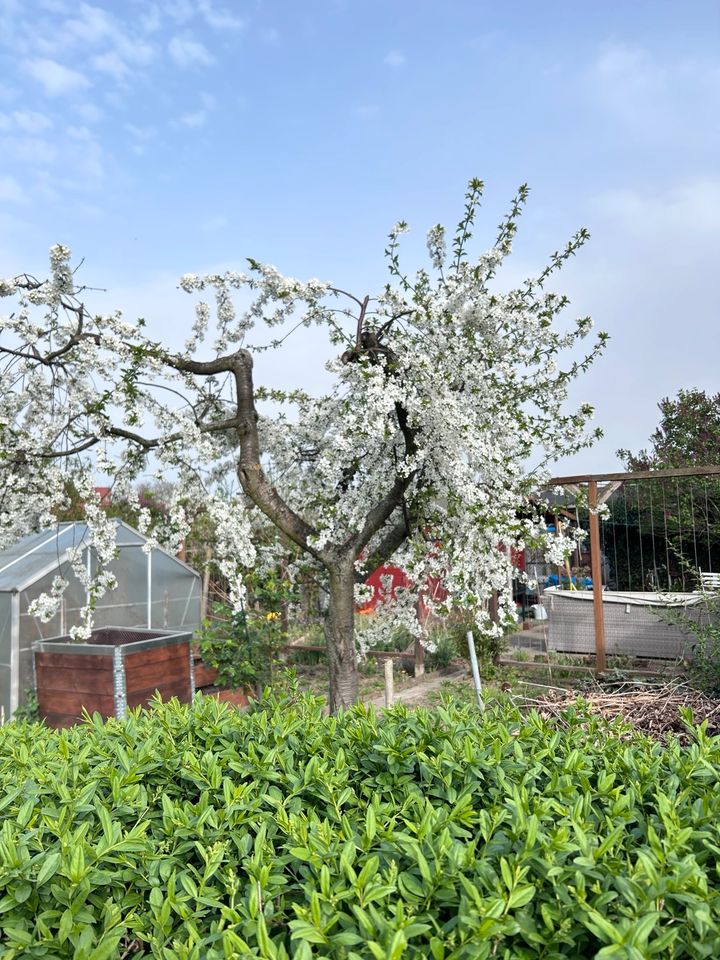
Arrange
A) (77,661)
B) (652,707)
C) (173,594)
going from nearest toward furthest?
(652,707), (77,661), (173,594)

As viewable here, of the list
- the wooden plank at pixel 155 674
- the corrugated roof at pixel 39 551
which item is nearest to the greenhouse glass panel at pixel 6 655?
the corrugated roof at pixel 39 551

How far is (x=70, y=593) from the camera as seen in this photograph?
7953 mm

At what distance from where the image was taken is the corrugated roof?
7.59 meters

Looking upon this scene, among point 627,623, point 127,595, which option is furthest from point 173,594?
point 627,623

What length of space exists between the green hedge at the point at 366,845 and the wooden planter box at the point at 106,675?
160 inches

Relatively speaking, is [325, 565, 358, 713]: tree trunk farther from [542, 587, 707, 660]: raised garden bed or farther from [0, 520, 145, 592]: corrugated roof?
[542, 587, 707, 660]: raised garden bed

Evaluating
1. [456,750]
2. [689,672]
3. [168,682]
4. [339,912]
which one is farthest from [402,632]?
[339,912]

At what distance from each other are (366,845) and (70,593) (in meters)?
6.84

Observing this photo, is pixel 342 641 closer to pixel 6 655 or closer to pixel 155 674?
pixel 155 674

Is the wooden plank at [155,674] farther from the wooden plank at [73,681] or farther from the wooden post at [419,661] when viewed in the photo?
the wooden post at [419,661]

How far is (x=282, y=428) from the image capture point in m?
6.68

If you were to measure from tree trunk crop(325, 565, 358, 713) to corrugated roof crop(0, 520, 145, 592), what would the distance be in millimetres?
2958

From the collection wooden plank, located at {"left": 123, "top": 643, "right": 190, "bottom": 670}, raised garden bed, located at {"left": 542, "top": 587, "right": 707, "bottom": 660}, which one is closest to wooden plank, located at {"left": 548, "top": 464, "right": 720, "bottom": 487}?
raised garden bed, located at {"left": 542, "top": 587, "right": 707, "bottom": 660}

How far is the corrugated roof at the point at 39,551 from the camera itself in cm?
759
